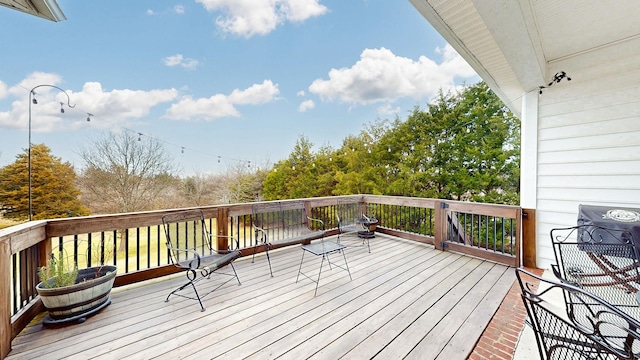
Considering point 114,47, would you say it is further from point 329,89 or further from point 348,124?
point 348,124

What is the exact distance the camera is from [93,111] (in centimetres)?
798

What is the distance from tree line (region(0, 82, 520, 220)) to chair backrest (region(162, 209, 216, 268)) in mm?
6828

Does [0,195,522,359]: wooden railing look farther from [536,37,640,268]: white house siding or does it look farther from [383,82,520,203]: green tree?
[383,82,520,203]: green tree

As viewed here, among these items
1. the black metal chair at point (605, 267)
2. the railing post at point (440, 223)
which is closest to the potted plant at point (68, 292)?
the black metal chair at point (605, 267)

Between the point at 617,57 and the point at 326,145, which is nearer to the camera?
the point at 617,57

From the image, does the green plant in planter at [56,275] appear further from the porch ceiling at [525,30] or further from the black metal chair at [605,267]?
the black metal chair at [605,267]

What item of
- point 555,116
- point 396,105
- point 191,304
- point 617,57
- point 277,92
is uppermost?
point 277,92

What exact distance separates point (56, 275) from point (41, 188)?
25.7 feet

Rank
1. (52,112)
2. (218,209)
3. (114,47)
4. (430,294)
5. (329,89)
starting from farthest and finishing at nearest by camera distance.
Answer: (329,89) → (114,47) → (52,112) → (218,209) → (430,294)

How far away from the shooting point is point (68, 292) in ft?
7.14

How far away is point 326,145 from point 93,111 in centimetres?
851

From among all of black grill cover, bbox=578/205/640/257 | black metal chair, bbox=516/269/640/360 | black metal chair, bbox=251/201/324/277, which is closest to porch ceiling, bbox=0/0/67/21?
black metal chair, bbox=251/201/324/277

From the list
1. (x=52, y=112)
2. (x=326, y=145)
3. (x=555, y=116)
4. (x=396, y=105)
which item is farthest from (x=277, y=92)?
(x=555, y=116)

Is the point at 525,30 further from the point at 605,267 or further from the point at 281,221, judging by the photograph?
the point at 281,221
